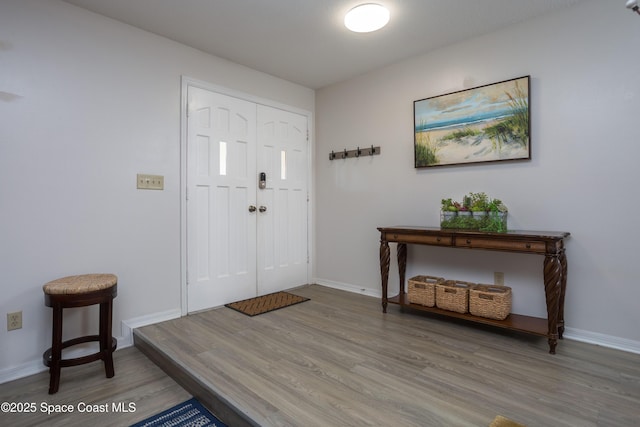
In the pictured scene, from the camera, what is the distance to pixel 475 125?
2793mm

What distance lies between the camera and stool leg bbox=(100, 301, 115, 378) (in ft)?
6.66

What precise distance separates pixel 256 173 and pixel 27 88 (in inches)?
73.8

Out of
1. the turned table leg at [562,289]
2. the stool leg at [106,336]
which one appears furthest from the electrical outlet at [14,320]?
the turned table leg at [562,289]

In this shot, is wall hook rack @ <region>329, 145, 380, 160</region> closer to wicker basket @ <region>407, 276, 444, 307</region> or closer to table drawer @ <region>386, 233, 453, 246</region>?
table drawer @ <region>386, 233, 453, 246</region>

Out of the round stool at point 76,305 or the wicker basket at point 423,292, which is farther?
the wicker basket at point 423,292

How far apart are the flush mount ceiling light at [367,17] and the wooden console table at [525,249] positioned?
5.36ft

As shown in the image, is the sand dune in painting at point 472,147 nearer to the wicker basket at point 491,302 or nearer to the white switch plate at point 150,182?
the wicker basket at point 491,302

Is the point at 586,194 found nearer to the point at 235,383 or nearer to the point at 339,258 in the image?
the point at 339,258

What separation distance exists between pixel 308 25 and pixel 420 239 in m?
1.97

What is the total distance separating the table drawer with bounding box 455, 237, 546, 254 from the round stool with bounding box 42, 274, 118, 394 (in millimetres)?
2471

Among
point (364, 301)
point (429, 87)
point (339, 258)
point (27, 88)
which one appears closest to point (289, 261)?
point (339, 258)

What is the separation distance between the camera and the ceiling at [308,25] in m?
2.33

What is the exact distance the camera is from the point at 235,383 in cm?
180

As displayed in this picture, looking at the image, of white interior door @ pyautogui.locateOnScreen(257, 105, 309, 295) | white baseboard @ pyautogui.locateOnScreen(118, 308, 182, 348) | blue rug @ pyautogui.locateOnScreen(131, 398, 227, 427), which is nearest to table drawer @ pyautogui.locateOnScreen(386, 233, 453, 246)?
white interior door @ pyautogui.locateOnScreen(257, 105, 309, 295)
